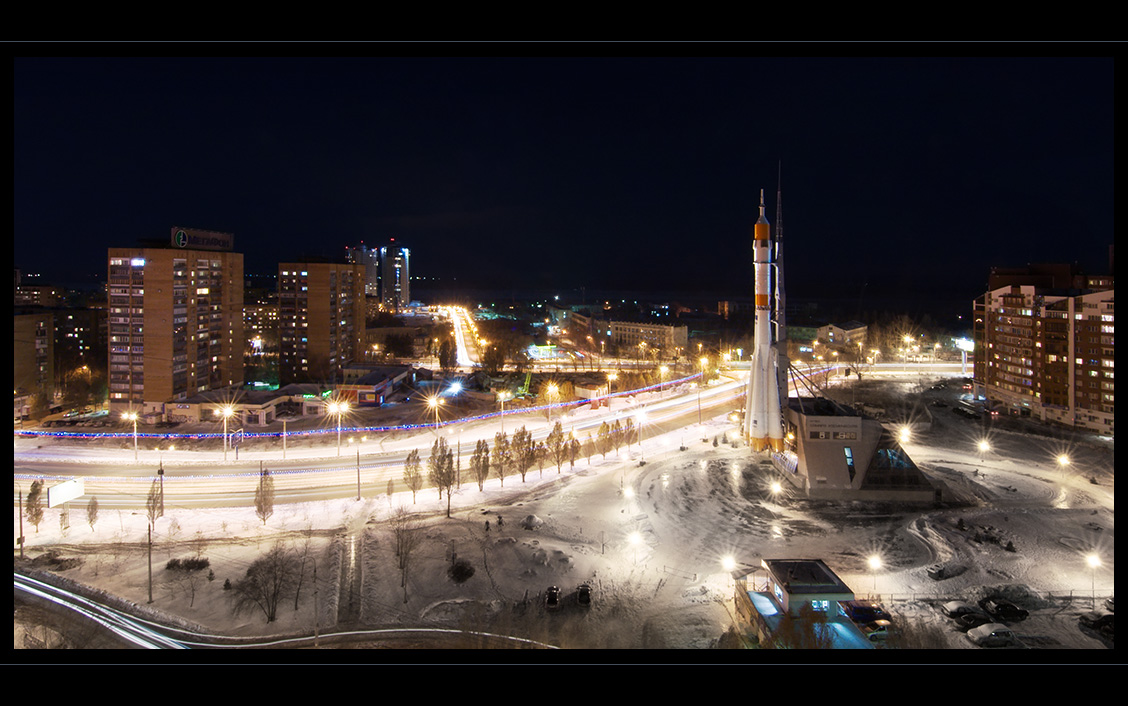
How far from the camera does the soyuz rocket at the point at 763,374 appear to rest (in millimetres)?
12828

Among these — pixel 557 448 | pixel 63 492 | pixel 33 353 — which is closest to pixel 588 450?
pixel 557 448

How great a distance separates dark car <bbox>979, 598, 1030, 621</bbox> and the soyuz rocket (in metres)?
6.12

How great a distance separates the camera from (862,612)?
20.6ft

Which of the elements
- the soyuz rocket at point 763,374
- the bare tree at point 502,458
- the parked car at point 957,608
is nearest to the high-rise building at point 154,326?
the bare tree at point 502,458

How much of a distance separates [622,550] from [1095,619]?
4843 mm

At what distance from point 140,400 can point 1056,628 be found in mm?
18009

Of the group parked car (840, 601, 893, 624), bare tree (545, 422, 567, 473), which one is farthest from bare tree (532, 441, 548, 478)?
parked car (840, 601, 893, 624)

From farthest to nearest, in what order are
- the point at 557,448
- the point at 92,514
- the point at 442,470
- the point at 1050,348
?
1. the point at 1050,348
2. the point at 557,448
3. the point at 442,470
4. the point at 92,514

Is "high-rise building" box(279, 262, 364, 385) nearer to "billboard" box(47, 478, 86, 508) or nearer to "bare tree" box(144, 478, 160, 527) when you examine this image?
"billboard" box(47, 478, 86, 508)

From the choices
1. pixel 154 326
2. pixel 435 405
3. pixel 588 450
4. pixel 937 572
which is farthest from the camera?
pixel 435 405

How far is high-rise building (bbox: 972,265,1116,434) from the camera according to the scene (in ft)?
47.9

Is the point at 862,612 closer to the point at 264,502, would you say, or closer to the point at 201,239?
the point at 264,502

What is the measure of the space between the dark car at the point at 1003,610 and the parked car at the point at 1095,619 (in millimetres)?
466
